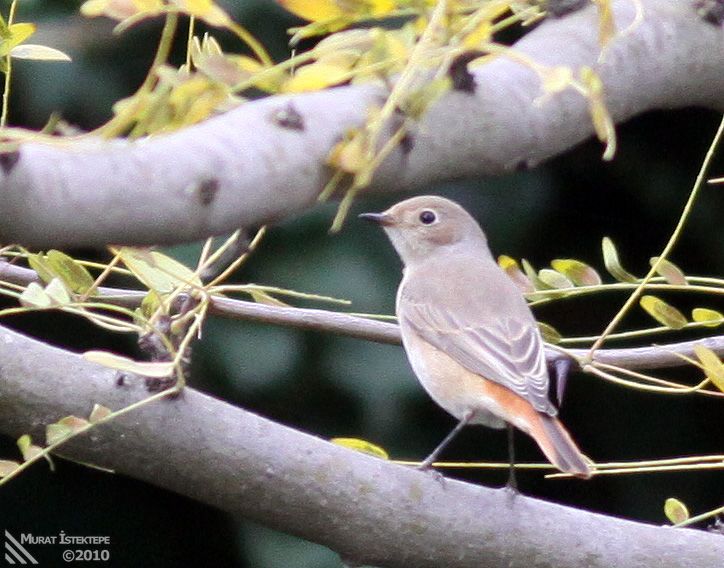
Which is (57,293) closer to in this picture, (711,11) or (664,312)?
(711,11)

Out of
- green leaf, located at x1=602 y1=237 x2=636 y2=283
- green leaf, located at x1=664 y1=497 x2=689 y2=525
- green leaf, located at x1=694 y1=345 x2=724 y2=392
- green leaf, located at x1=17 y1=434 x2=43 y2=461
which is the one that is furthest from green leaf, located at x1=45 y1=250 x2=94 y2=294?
green leaf, located at x1=664 y1=497 x2=689 y2=525

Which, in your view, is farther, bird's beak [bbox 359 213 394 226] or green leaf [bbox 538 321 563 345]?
bird's beak [bbox 359 213 394 226]

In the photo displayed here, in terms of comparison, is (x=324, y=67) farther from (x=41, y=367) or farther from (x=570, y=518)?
(x=570, y=518)

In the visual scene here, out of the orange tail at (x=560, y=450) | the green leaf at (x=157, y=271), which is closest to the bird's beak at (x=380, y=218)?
the orange tail at (x=560, y=450)

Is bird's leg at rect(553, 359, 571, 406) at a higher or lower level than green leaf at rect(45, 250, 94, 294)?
lower

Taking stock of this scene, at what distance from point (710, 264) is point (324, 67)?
409 centimetres

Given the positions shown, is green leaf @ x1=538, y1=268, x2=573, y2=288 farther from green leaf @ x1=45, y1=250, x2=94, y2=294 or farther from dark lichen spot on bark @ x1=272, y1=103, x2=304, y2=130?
dark lichen spot on bark @ x1=272, y1=103, x2=304, y2=130

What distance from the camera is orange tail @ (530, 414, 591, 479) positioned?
269 cm

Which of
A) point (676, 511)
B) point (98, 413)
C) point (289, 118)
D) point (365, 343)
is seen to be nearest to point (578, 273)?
point (676, 511)

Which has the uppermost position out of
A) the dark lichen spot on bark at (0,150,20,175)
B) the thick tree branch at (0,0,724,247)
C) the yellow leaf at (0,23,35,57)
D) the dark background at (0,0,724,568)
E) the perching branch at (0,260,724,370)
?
the dark lichen spot on bark at (0,150,20,175)

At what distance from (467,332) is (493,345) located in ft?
0.41

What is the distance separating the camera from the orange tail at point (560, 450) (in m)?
2.69

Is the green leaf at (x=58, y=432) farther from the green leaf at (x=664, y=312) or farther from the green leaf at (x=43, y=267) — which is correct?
the green leaf at (x=664, y=312)

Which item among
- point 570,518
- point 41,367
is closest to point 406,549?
point 570,518
